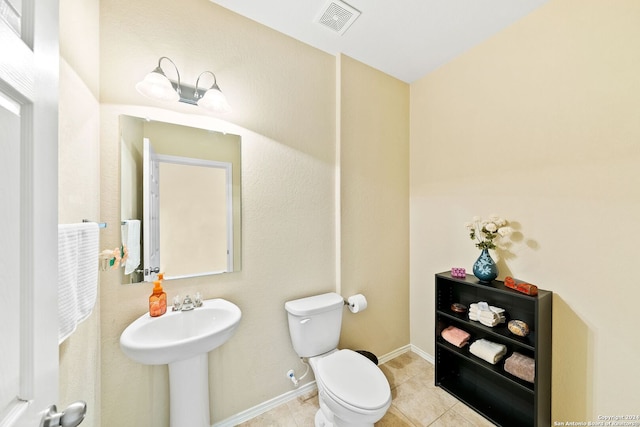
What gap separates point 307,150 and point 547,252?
1656 millimetres

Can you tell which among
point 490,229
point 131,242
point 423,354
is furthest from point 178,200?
point 423,354

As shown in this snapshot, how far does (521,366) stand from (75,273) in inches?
87.4

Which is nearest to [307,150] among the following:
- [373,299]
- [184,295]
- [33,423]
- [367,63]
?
A: [367,63]

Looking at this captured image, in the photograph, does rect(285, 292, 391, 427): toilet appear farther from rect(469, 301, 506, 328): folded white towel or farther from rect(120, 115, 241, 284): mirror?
rect(469, 301, 506, 328): folded white towel

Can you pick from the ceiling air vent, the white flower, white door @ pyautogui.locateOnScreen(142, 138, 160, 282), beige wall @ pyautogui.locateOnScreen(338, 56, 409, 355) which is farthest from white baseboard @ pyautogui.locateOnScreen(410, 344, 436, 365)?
the ceiling air vent

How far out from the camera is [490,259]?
5.24 ft

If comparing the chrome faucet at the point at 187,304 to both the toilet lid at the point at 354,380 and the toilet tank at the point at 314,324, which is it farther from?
the toilet lid at the point at 354,380

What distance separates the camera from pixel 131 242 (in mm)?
1246

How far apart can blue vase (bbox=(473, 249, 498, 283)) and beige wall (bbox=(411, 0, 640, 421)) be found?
138 mm

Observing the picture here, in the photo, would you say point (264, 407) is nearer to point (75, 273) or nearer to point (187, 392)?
point (187, 392)

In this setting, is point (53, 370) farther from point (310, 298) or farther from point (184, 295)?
point (310, 298)

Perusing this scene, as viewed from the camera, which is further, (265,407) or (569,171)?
(265,407)

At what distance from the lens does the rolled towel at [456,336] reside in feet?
5.68

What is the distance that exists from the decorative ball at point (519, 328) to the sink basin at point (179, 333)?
1.61 m
